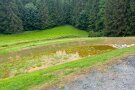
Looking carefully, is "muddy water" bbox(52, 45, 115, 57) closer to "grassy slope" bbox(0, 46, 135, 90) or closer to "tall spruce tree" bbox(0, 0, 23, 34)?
"grassy slope" bbox(0, 46, 135, 90)

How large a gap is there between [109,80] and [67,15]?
220 ft

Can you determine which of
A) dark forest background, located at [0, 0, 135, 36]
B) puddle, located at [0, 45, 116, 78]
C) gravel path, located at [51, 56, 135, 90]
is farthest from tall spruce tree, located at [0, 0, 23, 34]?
gravel path, located at [51, 56, 135, 90]

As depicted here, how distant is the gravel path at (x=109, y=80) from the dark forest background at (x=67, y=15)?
37430 mm

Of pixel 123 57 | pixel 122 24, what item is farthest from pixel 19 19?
pixel 123 57

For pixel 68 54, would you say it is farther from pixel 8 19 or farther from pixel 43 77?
pixel 8 19

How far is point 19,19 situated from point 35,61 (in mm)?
43901

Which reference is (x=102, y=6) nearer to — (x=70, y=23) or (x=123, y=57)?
(x=70, y=23)

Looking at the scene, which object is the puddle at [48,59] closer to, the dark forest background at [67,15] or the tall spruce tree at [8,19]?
the dark forest background at [67,15]

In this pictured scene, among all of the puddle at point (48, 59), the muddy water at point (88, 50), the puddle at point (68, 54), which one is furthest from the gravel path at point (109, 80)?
the muddy water at point (88, 50)

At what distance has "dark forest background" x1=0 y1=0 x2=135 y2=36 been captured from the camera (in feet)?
196

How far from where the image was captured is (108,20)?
62.3m

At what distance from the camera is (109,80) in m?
19.2

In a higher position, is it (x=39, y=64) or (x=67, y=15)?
(x=67, y=15)

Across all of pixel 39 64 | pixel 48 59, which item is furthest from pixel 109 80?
pixel 48 59
